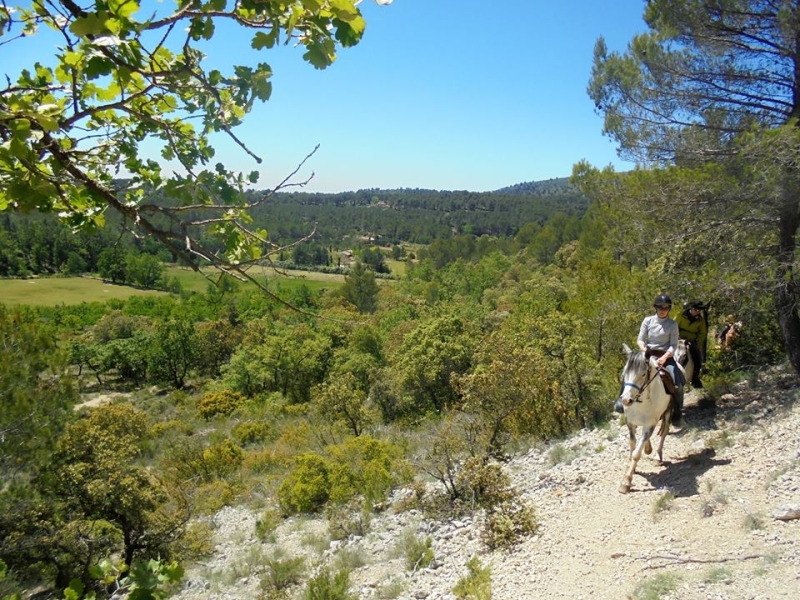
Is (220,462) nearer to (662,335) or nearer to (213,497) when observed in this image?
(213,497)

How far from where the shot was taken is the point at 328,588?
6.43m

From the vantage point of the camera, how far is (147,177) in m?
2.36

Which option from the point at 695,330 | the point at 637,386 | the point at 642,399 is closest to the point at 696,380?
the point at 695,330

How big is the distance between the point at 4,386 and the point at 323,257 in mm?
102549

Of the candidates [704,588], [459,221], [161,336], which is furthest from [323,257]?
[704,588]

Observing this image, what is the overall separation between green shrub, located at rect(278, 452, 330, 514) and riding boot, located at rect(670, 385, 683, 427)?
274 inches

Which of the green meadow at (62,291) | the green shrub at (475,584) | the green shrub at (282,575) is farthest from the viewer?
the green meadow at (62,291)

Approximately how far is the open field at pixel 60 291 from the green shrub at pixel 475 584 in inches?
2762

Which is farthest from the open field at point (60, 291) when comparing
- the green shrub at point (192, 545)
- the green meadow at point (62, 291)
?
the green shrub at point (192, 545)

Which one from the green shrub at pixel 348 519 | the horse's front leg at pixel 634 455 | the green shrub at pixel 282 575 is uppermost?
the horse's front leg at pixel 634 455

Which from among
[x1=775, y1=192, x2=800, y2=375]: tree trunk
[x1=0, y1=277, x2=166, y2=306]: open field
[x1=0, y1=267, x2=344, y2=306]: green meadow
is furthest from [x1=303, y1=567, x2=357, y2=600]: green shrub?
[x1=0, y1=277, x2=166, y2=306]: open field

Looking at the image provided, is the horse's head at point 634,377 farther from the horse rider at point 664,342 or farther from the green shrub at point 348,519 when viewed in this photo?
the green shrub at point 348,519

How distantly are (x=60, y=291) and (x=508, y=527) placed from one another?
79223mm

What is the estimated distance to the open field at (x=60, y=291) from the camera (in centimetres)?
6242
